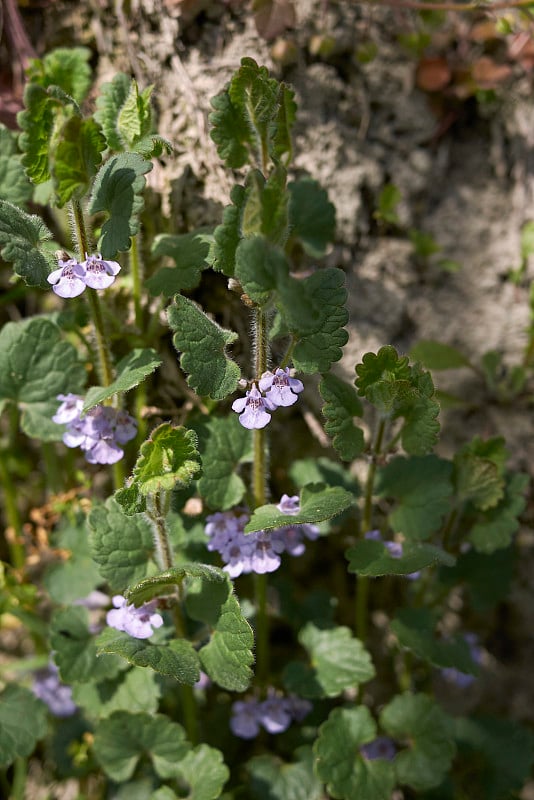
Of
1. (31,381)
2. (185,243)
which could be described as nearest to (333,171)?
(185,243)

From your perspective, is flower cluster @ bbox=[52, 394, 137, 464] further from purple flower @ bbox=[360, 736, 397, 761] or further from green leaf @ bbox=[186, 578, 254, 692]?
purple flower @ bbox=[360, 736, 397, 761]

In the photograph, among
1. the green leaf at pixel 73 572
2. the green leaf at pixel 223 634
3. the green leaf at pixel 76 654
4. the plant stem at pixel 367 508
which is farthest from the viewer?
the green leaf at pixel 73 572

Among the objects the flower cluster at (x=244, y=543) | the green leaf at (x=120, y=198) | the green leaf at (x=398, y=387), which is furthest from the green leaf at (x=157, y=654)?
the green leaf at (x=120, y=198)

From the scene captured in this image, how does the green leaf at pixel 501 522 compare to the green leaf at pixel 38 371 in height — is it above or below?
below

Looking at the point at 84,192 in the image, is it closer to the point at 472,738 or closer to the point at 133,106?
the point at 133,106

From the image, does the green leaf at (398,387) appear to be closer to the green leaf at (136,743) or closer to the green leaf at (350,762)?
the green leaf at (350,762)

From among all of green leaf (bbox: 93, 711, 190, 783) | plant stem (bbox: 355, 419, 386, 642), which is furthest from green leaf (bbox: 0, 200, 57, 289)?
green leaf (bbox: 93, 711, 190, 783)
